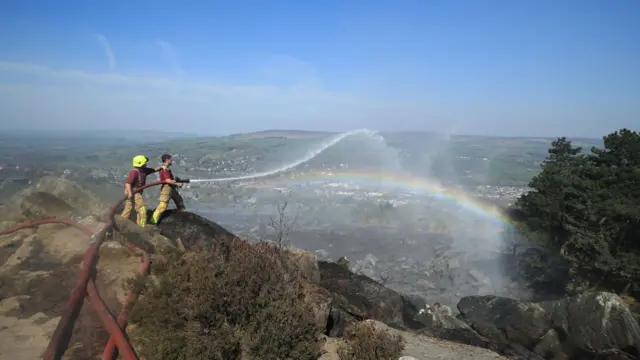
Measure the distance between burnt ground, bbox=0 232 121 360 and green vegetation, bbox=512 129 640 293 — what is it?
2132cm

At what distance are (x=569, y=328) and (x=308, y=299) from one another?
11283 mm

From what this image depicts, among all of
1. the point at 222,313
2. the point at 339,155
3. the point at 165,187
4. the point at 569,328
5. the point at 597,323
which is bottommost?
the point at 569,328

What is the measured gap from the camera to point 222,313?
19.6 feet

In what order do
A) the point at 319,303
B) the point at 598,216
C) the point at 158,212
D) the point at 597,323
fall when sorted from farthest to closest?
the point at 598,216
the point at 597,323
the point at 158,212
the point at 319,303

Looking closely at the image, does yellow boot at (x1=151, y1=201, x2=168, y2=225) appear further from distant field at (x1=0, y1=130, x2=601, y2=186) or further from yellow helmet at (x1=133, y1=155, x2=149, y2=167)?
distant field at (x1=0, y1=130, x2=601, y2=186)

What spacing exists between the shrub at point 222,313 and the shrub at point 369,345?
518 millimetres

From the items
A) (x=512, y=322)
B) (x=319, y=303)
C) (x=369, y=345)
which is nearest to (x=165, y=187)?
(x=319, y=303)

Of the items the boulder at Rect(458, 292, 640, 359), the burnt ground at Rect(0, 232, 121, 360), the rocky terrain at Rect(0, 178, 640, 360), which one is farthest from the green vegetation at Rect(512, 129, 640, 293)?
the burnt ground at Rect(0, 232, 121, 360)

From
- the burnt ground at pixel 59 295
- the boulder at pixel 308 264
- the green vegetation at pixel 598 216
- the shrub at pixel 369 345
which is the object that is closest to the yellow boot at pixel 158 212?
the burnt ground at pixel 59 295

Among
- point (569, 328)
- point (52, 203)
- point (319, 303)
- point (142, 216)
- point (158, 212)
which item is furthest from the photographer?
point (569, 328)

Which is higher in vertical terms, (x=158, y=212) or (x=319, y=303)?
(x=158, y=212)

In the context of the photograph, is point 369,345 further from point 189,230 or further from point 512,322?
point 512,322

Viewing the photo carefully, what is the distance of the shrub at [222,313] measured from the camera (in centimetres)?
532

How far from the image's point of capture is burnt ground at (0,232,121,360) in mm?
5297
